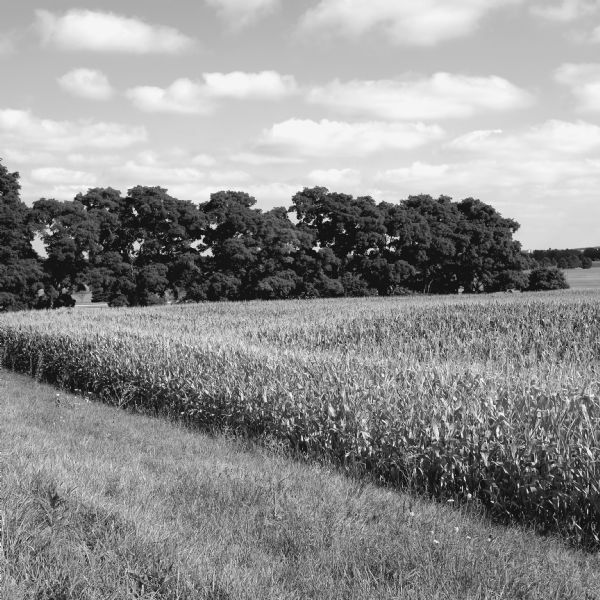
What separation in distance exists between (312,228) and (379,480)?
46341 mm

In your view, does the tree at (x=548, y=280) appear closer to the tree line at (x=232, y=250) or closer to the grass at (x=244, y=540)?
the tree line at (x=232, y=250)

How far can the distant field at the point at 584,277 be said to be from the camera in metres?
67.8

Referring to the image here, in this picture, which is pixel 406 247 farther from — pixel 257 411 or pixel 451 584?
pixel 451 584

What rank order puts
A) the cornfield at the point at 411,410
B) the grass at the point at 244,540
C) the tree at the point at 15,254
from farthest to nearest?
the tree at the point at 15,254, the cornfield at the point at 411,410, the grass at the point at 244,540

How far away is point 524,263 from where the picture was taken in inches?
2335

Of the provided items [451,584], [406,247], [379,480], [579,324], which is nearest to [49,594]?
[451,584]

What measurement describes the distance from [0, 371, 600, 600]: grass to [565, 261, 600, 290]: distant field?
64122 millimetres

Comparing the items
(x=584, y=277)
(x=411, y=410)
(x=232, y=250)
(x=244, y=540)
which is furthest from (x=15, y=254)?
(x=584, y=277)

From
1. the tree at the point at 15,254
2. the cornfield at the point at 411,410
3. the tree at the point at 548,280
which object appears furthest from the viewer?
the tree at the point at 548,280

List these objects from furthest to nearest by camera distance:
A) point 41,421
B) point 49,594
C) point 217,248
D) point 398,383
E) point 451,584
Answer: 1. point 217,248
2. point 41,421
3. point 398,383
4. point 451,584
5. point 49,594

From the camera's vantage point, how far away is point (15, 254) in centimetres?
4134

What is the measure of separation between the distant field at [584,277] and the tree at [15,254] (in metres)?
52.4

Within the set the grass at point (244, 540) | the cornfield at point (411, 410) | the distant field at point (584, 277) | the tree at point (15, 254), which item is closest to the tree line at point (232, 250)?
the tree at point (15, 254)

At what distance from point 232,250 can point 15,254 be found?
Answer: 48.7 feet
